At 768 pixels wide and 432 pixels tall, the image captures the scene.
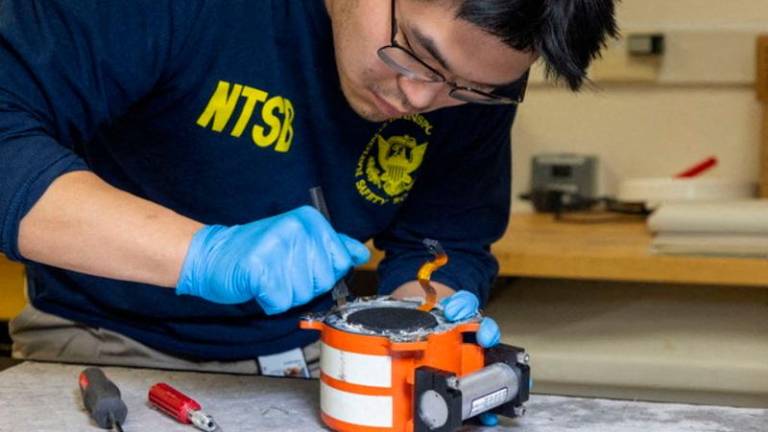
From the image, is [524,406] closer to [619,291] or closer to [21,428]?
[21,428]

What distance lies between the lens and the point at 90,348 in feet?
4.38

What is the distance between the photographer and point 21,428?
966mm

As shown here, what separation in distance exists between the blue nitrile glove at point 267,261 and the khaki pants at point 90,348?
363 mm

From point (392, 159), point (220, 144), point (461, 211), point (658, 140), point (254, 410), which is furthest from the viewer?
point (658, 140)

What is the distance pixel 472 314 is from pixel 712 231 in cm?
96

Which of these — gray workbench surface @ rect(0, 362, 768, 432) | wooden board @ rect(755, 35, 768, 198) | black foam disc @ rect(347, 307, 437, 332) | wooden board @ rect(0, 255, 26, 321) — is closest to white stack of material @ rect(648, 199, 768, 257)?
wooden board @ rect(755, 35, 768, 198)

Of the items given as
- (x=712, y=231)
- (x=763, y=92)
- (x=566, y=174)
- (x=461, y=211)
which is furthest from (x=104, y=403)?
(x=763, y=92)

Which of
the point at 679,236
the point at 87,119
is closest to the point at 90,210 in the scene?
the point at 87,119

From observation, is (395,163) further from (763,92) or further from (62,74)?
(763,92)

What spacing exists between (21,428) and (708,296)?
5.18 feet

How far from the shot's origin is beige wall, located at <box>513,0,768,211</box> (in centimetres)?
226

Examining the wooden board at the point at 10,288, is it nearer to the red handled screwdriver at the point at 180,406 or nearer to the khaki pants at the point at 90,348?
the khaki pants at the point at 90,348

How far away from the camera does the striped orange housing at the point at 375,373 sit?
0.92m

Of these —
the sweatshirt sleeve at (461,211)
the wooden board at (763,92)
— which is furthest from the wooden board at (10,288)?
the wooden board at (763,92)
